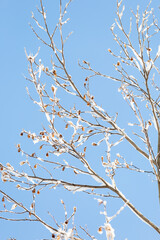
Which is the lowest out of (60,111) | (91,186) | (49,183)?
(91,186)

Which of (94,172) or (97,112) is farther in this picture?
(97,112)

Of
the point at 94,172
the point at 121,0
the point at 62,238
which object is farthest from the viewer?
the point at 121,0

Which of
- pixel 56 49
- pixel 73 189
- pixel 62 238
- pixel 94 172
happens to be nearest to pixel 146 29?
pixel 56 49

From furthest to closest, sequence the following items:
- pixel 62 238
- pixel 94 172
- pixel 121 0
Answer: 1. pixel 121 0
2. pixel 94 172
3. pixel 62 238

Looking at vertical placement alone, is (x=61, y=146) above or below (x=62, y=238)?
above

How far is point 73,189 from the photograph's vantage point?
407 centimetres

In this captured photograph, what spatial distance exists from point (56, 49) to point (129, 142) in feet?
6.55

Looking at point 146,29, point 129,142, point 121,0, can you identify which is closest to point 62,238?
point 129,142

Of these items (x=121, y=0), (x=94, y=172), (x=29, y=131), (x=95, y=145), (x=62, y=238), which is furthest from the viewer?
(x=121, y=0)

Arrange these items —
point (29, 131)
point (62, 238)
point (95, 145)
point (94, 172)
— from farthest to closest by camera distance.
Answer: point (95, 145)
point (29, 131)
point (94, 172)
point (62, 238)

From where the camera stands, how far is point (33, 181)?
392 centimetres

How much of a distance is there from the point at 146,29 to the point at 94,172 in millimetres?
2519

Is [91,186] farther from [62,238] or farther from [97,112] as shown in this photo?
[97,112]

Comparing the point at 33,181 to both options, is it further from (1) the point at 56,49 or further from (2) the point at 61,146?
(1) the point at 56,49
